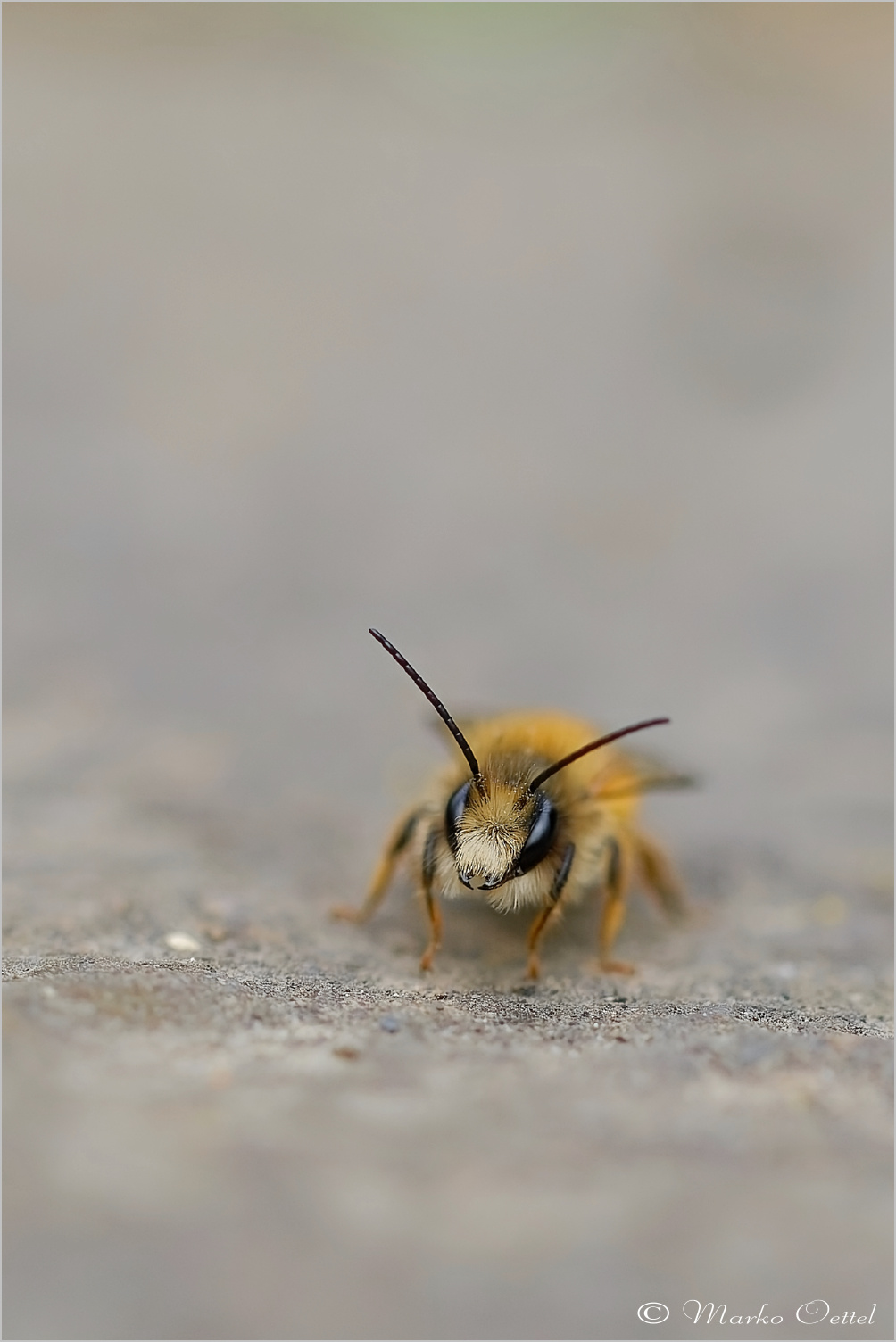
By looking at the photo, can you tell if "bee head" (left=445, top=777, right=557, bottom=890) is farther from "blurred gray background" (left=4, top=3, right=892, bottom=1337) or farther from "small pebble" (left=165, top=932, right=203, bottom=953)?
"small pebble" (left=165, top=932, right=203, bottom=953)

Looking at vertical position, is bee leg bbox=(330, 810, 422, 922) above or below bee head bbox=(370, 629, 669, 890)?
below

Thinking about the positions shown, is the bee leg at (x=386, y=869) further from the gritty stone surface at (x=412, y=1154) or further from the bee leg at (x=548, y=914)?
the gritty stone surface at (x=412, y=1154)

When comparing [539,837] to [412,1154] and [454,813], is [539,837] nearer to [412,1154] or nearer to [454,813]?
[454,813]

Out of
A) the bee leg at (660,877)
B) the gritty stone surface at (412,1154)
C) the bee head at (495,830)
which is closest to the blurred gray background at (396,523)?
the gritty stone surface at (412,1154)

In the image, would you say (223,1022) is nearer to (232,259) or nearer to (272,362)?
(272,362)

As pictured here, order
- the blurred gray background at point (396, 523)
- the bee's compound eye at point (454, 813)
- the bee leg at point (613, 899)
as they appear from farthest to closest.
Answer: the bee leg at point (613, 899) < the bee's compound eye at point (454, 813) < the blurred gray background at point (396, 523)

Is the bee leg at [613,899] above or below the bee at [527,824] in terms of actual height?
below

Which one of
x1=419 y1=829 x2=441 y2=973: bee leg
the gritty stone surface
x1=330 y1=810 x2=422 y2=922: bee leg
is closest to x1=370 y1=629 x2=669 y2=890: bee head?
x1=419 y1=829 x2=441 y2=973: bee leg

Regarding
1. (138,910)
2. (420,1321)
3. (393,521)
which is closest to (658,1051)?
(420,1321)

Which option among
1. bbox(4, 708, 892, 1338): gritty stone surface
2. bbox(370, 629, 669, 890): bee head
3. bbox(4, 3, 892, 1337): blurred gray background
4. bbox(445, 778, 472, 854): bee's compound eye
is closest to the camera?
bbox(4, 708, 892, 1338): gritty stone surface
